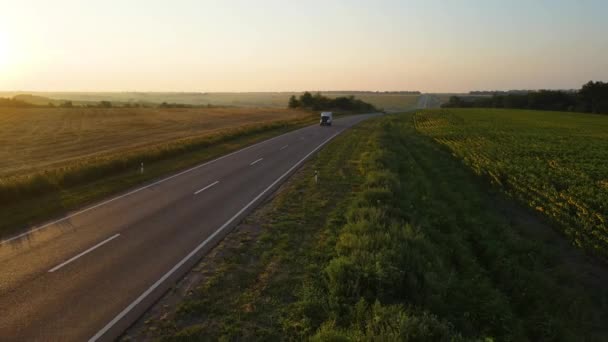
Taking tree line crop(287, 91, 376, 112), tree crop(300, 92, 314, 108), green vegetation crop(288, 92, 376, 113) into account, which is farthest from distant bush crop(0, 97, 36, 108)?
tree crop(300, 92, 314, 108)

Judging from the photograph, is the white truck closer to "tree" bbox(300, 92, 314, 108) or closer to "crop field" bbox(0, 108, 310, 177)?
"crop field" bbox(0, 108, 310, 177)

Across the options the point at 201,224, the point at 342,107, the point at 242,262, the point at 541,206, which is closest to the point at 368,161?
the point at 541,206

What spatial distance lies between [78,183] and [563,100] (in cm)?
12100

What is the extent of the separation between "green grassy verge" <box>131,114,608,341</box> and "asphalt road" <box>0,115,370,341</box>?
0.85 meters

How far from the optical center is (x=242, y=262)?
9.16 metres

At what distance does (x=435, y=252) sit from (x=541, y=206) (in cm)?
884

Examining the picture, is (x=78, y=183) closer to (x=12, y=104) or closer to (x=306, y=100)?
(x=12, y=104)

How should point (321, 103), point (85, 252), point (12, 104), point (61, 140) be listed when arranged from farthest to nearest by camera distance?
point (321, 103), point (12, 104), point (61, 140), point (85, 252)

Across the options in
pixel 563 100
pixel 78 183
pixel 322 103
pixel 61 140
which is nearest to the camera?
pixel 78 183

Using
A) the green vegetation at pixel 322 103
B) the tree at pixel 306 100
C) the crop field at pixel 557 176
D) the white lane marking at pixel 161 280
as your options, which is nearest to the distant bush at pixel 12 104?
the green vegetation at pixel 322 103

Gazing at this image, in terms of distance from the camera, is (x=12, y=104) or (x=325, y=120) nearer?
(x=325, y=120)

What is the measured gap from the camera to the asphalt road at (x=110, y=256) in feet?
22.7

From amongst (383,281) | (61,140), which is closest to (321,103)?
(61,140)

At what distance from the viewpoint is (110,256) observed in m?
9.59
